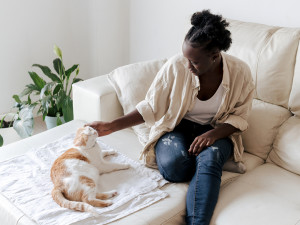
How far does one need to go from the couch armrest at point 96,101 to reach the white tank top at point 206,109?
1.35ft

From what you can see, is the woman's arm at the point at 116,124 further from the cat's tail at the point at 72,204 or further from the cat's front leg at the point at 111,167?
the cat's tail at the point at 72,204

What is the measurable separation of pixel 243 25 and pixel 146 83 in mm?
555

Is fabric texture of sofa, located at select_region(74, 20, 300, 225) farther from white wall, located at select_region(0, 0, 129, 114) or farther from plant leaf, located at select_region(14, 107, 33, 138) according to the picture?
white wall, located at select_region(0, 0, 129, 114)

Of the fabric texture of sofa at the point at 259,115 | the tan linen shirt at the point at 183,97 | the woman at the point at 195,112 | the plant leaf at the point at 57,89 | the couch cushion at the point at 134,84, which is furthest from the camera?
the plant leaf at the point at 57,89

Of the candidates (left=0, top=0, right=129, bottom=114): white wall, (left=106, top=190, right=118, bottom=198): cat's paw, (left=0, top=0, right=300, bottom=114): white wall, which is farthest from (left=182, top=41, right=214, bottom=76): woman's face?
(left=0, top=0, right=129, bottom=114): white wall

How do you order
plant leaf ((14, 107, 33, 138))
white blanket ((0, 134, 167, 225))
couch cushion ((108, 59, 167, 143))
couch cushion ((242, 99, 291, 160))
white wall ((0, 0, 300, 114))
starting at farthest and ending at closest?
white wall ((0, 0, 300, 114)) → plant leaf ((14, 107, 33, 138)) → couch cushion ((108, 59, 167, 143)) → couch cushion ((242, 99, 291, 160)) → white blanket ((0, 134, 167, 225))

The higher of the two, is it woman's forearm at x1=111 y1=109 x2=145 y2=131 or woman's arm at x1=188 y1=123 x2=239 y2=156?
woman's forearm at x1=111 y1=109 x2=145 y2=131

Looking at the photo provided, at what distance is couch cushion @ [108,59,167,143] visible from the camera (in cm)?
187

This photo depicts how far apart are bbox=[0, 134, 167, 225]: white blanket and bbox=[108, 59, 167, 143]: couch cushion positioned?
276 mm

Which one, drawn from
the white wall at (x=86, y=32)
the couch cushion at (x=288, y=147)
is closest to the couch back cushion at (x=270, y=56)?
the couch cushion at (x=288, y=147)

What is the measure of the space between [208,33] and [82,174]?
71 cm

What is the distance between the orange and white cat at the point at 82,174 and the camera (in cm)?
137

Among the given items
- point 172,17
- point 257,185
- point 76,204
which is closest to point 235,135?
point 257,185

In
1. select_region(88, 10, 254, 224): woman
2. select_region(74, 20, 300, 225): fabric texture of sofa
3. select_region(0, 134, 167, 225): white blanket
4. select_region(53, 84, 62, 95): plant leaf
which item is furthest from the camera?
select_region(53, 84, 62, 95): plant leaf
